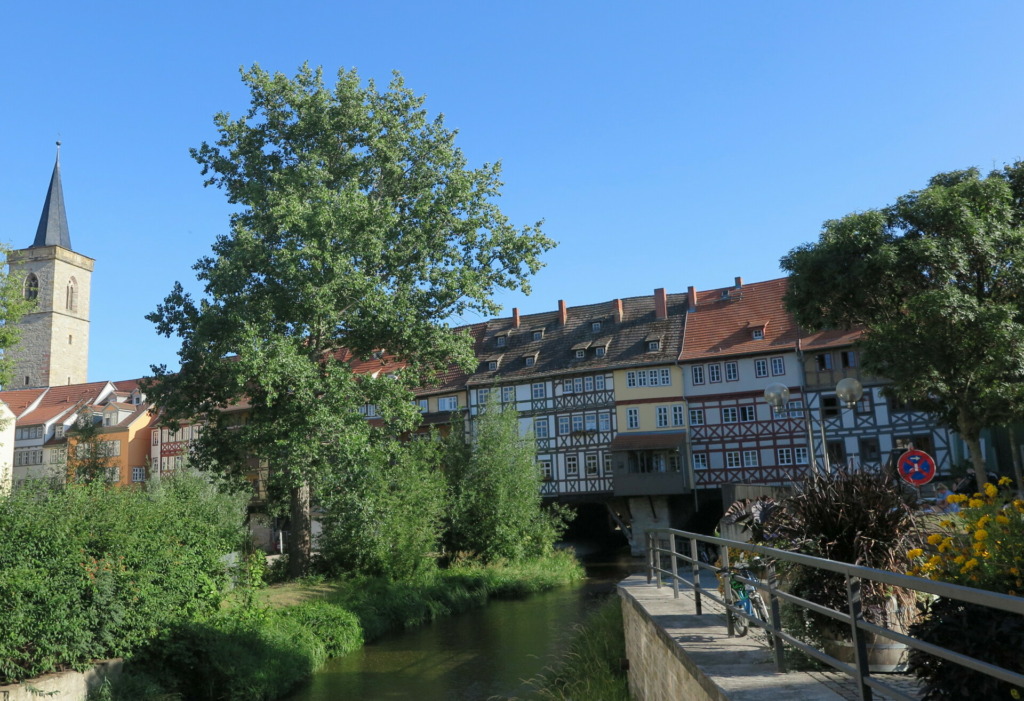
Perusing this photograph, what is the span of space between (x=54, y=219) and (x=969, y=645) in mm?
88201

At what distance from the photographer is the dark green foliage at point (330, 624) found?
55.7ft

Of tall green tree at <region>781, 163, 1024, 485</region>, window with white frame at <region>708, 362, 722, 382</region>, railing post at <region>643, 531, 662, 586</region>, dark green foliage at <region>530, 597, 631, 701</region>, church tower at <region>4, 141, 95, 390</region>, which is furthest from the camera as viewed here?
church tower at <region>4, 141, 95, 390</region>

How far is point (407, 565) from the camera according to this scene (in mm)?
23547

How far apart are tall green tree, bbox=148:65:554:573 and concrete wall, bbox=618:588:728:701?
11454 millimetres

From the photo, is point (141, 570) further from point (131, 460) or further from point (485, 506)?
point (131, 460)

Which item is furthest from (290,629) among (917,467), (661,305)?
(661,305)

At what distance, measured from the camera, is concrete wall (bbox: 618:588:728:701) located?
5.33 meters

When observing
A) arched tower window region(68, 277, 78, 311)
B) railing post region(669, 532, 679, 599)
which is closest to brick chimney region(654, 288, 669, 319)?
railing post region(669, 532, 679, 599)

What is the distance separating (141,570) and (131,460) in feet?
157

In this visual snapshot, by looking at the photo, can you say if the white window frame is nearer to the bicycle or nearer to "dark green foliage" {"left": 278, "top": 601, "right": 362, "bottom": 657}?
"dark green foliage" {"left": 278, "top": 601, "right": 362, "bottom": 657}

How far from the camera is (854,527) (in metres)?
6.02

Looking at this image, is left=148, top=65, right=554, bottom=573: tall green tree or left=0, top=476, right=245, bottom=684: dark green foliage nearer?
left=0, top=476, right=245, bottom=684: dark green foliage

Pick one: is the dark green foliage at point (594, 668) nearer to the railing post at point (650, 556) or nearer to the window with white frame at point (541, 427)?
the railing post at point (650, 556)

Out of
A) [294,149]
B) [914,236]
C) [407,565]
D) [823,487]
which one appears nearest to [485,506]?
[407,565]
